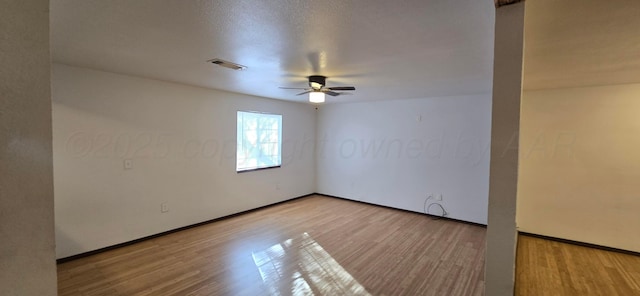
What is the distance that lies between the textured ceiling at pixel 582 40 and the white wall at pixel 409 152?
1.43 meters

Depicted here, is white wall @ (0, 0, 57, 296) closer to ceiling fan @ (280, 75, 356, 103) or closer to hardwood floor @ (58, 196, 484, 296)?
hardwood floor @ (58, 196, 484, 296)

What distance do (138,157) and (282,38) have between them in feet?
9.15

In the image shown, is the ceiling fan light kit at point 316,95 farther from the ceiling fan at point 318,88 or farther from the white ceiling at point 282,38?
the white ceiling at point 282,38

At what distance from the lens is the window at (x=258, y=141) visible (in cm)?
499

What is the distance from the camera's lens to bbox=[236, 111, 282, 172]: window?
499cm

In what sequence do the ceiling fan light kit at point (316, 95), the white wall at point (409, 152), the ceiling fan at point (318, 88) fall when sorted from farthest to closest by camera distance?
the white wall at point (409, 152), the ceiling fan light kit at point (316, 95), the ceiling fan at point (318, 88)

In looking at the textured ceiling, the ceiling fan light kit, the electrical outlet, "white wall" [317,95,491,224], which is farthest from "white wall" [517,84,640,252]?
the electrical outlet

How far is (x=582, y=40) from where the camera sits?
2027 mm

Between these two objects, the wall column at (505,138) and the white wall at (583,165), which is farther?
the white wall at (583,165)

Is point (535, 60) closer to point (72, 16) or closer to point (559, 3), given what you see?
point (559, 3)

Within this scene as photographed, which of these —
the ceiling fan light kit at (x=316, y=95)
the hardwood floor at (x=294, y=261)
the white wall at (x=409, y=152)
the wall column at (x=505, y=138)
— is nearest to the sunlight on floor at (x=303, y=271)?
the hardwood floor at (x=294, y=261)

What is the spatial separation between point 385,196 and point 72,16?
5085 millimetres

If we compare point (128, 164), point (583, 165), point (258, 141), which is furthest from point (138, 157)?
point (583, 165)

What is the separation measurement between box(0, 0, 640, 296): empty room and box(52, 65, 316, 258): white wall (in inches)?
0.9
